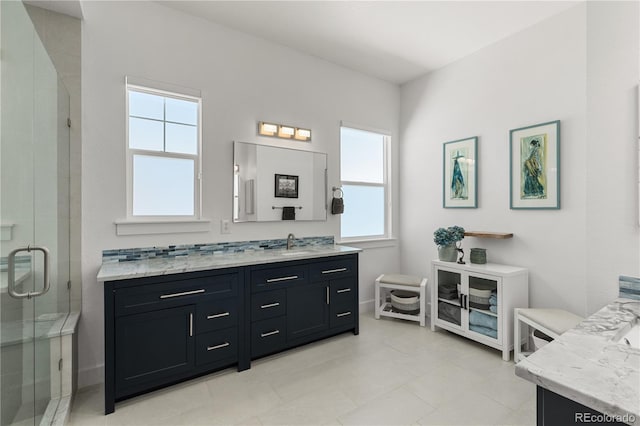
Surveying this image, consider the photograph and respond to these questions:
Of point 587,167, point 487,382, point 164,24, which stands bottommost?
point 487,382

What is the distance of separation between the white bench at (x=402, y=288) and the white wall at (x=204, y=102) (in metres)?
0.30

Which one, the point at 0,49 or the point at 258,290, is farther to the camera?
the point at 258,290

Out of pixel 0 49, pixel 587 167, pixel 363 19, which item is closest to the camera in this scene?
pixel 0 49

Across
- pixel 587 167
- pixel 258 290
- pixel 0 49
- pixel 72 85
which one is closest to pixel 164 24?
pixel 72 85

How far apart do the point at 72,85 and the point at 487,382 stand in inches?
152

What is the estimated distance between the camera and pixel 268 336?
8.57 ft

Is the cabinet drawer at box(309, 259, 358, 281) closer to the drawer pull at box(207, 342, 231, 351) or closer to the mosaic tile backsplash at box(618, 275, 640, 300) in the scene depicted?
the drawer pull at box(207, 342, 231, 351)

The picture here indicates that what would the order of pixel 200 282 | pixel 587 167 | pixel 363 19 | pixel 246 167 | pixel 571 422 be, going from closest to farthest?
pixel 571 422, pixel 200 282, pixel 587 167, pixel 363 19, pixel 246 167

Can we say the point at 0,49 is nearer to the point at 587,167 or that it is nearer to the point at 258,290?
the point at 258,290

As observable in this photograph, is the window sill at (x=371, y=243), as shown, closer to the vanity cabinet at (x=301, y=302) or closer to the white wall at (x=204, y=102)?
the white wall at (x=204, y=102)

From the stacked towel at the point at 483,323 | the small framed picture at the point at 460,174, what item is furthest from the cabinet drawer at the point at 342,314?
the small framed picture at the point at 460,174

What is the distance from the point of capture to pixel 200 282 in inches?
90.0

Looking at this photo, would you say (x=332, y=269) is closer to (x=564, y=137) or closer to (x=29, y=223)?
(x=29, y=223)

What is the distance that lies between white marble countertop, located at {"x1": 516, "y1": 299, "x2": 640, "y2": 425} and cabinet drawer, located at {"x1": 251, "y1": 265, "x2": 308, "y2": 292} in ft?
6.47
